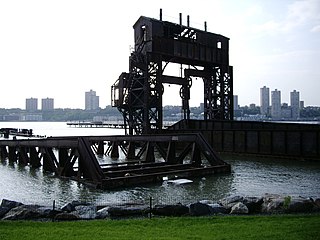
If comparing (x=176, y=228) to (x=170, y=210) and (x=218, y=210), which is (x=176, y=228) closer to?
(x=170, y=210)

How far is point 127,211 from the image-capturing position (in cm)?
1076

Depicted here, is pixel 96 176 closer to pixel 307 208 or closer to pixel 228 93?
pixel 307 208

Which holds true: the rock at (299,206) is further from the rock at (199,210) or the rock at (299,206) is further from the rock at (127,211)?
the rock at (127,211)

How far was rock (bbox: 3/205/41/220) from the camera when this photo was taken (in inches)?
406

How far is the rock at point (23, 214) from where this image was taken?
10.3 meters

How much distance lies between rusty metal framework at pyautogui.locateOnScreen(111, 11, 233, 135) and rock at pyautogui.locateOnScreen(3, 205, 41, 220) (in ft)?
98.5

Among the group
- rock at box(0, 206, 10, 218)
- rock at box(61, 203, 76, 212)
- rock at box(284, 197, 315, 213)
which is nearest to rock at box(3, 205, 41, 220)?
rock at box(0, 206, 10, 218)

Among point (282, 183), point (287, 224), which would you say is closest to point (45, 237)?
point (287, 224)

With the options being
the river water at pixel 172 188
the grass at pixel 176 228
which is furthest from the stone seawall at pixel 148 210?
the river water at pixel 172 188

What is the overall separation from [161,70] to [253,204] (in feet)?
101

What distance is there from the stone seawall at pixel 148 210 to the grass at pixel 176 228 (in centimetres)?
89

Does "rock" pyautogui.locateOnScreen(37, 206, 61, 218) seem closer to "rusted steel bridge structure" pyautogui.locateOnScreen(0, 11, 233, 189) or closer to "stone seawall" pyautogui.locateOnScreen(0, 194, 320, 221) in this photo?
"stone seawall" pyautogui.locateOnScreen(0, 194, 320, 221)

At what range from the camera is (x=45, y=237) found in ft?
26.2

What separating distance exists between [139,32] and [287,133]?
2097 centimetres
